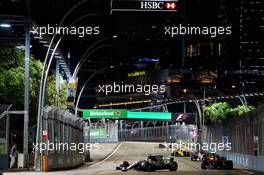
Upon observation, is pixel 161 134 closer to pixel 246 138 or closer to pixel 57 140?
pixel 246 138

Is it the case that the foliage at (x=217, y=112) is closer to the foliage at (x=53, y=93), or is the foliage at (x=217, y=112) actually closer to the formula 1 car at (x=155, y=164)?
the foliage at (x=53, y=93)

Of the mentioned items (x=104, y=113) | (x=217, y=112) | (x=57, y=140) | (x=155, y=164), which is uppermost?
(x=104, y=113)

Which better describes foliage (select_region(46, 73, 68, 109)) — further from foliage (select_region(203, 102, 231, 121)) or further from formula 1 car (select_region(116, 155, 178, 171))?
foliage (select_region(203, 102, 231, 121))

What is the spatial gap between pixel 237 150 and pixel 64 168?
63.5ft

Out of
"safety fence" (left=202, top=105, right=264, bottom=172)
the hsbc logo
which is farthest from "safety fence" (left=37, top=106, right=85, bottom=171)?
the hsbc logo

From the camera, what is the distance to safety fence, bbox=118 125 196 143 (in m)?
111

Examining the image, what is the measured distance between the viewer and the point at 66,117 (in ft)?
154

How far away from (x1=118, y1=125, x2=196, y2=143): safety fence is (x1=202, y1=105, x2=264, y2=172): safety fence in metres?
33.0

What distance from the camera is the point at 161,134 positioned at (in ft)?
436

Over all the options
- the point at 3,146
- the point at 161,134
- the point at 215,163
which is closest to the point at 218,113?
the point at 215,163

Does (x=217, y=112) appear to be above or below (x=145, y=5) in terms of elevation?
below

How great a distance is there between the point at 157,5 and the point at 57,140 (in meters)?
20.2

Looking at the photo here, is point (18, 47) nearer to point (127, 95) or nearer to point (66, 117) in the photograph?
point (66, 117)

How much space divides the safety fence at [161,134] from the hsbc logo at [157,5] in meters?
72.7
